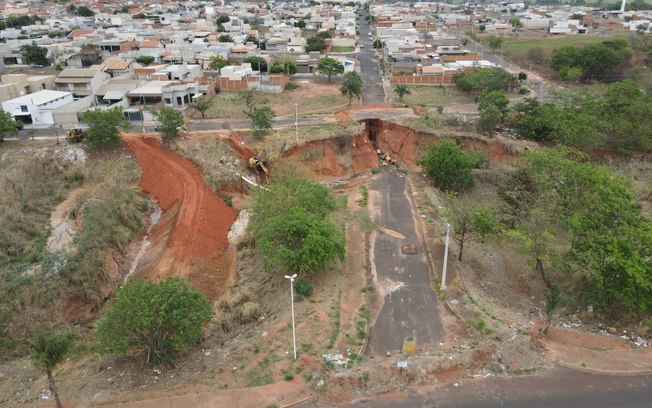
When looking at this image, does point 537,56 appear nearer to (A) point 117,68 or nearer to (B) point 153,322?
(A) point 117,68

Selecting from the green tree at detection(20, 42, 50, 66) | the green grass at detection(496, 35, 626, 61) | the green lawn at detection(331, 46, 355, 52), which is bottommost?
the green grass at detection(496, 35, 626, 61)

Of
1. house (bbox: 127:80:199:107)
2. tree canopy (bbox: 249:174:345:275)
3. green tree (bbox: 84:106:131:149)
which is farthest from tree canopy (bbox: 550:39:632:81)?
green tree (bbox: 84:106:131:149)

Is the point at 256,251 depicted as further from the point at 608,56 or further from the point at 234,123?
the point at 608,56

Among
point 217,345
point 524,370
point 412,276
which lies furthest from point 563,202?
point 217,345

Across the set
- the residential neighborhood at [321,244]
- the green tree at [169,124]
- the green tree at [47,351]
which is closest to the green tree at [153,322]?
the residential neighborhood at [321,244]

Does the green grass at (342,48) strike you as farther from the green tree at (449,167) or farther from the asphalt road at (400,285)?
the asphalt road at (400,285)

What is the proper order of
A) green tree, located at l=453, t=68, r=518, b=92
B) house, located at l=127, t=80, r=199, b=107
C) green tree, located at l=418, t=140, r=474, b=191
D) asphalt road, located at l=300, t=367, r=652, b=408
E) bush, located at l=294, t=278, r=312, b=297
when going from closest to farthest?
1. asphalt road, located at l=300, t=367, r=652, b=408
2. bush, located at l=294, t=278, r=312, b=297
3. green tree, located at l=418, t=140, r=474, b=191
4. house, located at l=127, t=80, r=199, b=107
5. green tree, located at l=453, t=68, r=518, b=92

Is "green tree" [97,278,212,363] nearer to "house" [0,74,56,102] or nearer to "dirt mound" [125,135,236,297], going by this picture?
"dirt mound" [125,135,236,297]
